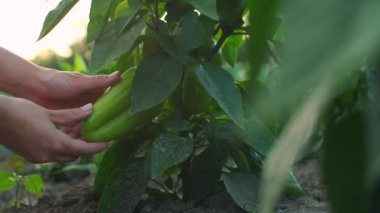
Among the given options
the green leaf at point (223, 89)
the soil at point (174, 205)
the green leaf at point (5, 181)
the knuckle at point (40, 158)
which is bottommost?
the soil at point (174, 205)

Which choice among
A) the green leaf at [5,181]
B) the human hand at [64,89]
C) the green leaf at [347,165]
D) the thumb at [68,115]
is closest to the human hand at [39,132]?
the thumb at [68,115]

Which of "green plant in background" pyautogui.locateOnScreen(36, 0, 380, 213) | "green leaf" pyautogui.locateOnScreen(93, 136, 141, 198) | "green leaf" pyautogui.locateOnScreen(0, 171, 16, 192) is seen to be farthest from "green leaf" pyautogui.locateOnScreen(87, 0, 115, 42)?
"green leaf" pyautogui.locateOnScreen(0, 171, 16, 192)

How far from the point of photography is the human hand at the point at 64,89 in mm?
1244

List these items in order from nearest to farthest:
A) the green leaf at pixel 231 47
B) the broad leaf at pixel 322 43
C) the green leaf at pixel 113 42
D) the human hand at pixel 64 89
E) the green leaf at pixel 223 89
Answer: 1. the broad leaf at pixel 322 43
2. the green leaf at pixel 223 89
3. the green leaf at pixel 113 42
4. the human hand at pixel 64 89
5. the green leaf at pixel 231 47

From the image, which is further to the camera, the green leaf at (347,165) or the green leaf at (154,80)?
the green leaf at (154,80)

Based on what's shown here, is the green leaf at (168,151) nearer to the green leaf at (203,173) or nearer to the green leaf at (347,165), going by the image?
the green leaf at (203,173)

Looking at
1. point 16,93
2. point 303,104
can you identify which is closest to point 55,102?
point 16,93

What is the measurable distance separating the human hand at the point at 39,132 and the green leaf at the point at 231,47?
42 cm

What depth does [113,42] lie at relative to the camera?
114 cm

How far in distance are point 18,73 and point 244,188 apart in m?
0.51

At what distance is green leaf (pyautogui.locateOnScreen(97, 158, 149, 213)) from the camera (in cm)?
117

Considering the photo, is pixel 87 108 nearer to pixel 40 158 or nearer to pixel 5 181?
pixel 40 158

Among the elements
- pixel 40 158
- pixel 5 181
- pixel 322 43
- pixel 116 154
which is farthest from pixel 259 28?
pixel 5 181

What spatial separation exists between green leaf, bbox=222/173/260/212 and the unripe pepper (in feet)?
0.65
